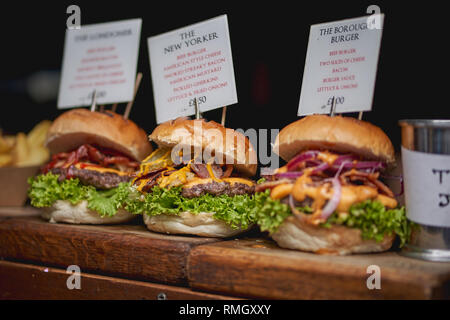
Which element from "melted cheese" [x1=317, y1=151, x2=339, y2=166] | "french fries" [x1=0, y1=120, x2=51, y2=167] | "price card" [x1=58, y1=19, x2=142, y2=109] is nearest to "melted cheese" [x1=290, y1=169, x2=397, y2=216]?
"melted cheese" [x1=317, y1=151, x2=339, y2=166]

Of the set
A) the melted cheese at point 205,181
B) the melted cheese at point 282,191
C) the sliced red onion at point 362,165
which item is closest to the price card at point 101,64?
the melted cheese at point 205,181

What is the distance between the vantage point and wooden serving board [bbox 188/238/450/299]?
2.68 meters

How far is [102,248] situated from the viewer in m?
3.85

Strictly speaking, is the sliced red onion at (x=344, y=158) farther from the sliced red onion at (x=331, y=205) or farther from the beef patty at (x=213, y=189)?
the beef patty at (x=213, y=189)

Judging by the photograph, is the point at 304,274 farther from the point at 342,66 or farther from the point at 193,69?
the point at 193,69

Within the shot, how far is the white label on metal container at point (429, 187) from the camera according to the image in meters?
2.94

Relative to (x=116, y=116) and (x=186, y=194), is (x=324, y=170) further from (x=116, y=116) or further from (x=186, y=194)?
(x=116, y=116)

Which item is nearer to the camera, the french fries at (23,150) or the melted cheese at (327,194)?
the melted cheese at (327,194)

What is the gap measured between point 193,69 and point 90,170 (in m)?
1.24

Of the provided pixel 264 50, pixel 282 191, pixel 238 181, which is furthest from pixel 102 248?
pixel 264 50

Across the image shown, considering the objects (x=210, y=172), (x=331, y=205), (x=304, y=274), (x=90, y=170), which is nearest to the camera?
(x=304, y=274)

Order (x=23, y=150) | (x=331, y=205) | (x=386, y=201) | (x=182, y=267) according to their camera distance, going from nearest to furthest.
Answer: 1. (x=331, y=205)
2. (x=386, y=201)
3. (x=182, y=267)
4. (x=23, y=150)

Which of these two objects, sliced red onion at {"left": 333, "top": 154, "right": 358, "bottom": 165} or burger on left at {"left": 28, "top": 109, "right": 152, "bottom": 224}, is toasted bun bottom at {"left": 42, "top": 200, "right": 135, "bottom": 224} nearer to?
burger on left at {"left": 28, "top": 109, "right": 152, "bottom": 224}

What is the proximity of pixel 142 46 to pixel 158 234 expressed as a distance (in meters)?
2.50
